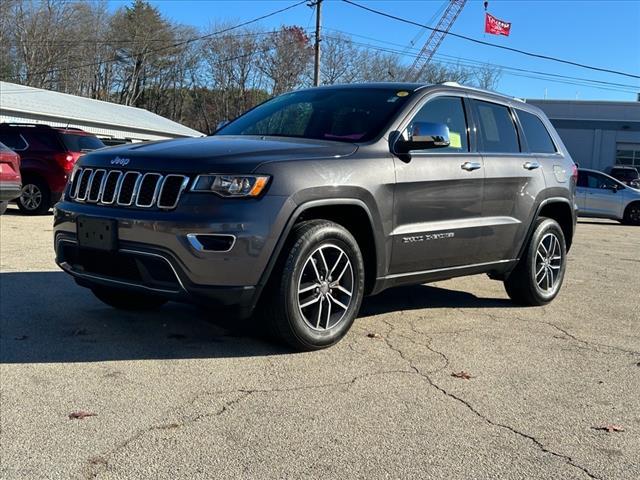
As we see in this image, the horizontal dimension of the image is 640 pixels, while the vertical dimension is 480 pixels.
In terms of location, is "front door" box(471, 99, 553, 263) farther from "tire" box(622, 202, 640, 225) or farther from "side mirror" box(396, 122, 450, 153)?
"tire" box(622, 202, 640, 225)

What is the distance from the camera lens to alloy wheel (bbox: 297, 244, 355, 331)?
14.5 ft

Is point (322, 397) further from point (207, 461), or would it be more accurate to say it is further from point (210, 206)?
point (210, 206)

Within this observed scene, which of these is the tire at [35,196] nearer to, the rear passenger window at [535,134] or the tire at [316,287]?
the rear passenger window at [535,134]

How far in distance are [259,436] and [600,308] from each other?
4401 millimetres

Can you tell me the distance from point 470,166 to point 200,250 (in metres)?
2.50

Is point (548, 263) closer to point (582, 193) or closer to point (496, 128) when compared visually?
point (496, 128)

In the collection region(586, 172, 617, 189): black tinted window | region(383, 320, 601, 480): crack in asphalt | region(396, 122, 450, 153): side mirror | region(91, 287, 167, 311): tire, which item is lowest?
region(383, 320, 601, 480): crack in asphalt

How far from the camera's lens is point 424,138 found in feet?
15.8

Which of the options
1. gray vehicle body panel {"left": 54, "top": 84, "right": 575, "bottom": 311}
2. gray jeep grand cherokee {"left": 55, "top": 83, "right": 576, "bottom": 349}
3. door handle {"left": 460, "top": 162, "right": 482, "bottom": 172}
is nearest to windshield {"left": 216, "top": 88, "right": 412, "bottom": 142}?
gray jeep grand cherokee {"left": 55, "top": 83, "right": 576, "bottom": 349}

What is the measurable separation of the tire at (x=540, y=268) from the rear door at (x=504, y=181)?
20 cm

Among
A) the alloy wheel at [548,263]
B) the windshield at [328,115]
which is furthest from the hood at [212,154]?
the alloy wheel at [548,263]

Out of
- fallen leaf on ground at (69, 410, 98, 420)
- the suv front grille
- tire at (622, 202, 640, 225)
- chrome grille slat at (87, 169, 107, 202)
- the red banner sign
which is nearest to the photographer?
fallen leaf on ground at (69, 410, 98, 420)

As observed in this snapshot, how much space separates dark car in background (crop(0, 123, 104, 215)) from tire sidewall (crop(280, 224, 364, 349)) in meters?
9.10

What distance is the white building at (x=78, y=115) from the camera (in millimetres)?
30219
